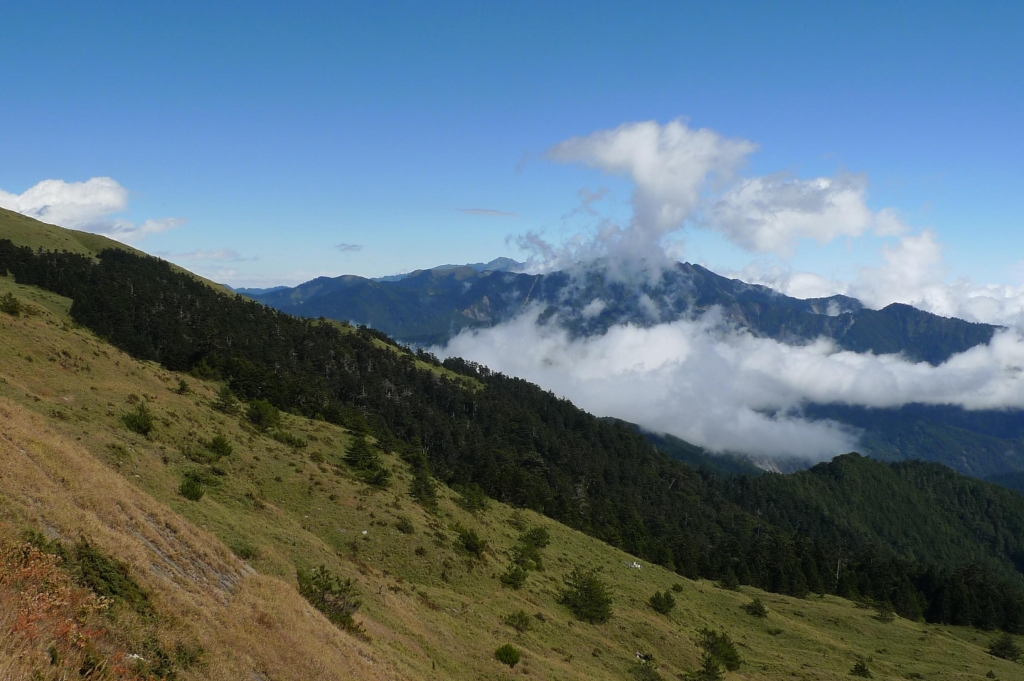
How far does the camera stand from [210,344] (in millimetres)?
103625

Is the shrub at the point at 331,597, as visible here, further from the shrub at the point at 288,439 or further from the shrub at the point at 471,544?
the shrub at the point at 288,439

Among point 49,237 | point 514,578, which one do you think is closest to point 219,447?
point 514,578

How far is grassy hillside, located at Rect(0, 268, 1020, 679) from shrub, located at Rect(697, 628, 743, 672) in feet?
3.23

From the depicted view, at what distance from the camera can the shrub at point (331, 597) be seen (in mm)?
21047

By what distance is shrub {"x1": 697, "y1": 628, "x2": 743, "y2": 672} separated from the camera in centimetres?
4159

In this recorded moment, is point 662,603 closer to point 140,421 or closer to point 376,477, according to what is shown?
point 376,477

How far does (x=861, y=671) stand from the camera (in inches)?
1833

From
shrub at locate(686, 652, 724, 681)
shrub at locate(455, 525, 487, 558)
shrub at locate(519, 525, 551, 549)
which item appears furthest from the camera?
shrub at locate(519, 525, 551, 549)

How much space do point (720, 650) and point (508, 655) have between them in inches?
1026

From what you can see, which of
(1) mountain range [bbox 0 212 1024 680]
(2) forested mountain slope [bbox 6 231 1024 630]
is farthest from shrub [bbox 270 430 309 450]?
(2) forested mountain slope [bbox 6 231 1024 630]

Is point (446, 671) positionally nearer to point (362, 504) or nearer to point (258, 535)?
point (258, 535)

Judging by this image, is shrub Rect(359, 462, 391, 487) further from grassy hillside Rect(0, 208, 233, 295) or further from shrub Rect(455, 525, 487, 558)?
grassy hillside Rect(0, 208, 233, 295)

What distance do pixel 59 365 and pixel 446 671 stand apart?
39.1m

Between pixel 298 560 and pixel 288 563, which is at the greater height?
pixel 288 563
